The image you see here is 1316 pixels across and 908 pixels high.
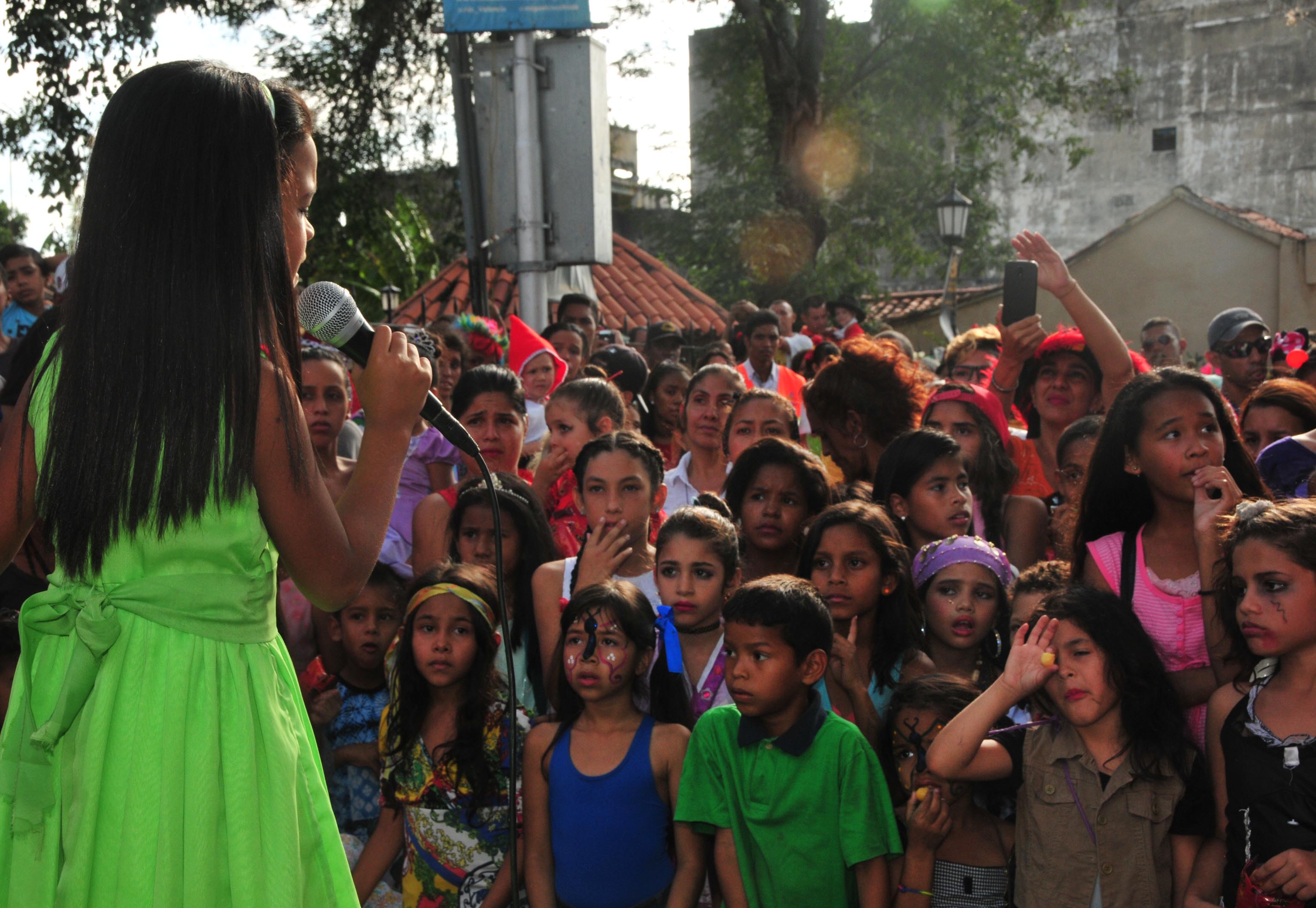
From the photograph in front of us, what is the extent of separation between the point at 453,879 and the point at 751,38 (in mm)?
17625

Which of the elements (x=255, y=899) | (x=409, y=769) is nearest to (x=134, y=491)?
(x=255, y=899)

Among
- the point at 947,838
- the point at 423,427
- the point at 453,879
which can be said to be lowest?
the point at 453,879

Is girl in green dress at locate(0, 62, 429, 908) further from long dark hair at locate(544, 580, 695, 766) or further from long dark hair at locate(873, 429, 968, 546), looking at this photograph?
long dark hair at locate(873, 429, 968, 546)

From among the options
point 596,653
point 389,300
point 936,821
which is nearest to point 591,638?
point 596,653

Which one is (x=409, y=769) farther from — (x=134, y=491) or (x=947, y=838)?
(x=134, y=491)

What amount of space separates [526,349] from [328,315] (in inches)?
175

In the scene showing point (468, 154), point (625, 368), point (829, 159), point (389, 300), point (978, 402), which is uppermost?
point (829, 159)

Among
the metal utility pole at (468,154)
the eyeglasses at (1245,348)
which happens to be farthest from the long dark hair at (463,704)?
the eyeglasses at (1245,348)

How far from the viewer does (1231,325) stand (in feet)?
21.9

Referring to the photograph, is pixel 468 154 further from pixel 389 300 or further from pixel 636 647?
pixel 389 300

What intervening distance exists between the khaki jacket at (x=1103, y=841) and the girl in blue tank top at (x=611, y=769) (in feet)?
2.81

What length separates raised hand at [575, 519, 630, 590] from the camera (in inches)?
148

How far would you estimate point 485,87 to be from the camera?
5770 millimetres

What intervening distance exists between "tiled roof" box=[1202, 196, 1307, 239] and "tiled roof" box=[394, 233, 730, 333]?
9104 mm
